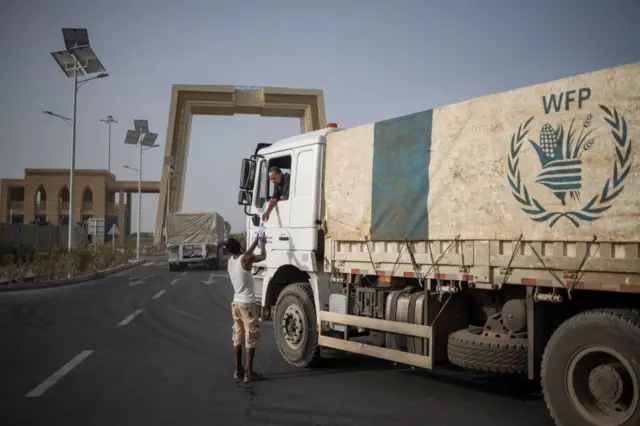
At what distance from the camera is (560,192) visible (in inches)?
203

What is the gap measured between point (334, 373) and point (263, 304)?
Answer: 5.33 feet

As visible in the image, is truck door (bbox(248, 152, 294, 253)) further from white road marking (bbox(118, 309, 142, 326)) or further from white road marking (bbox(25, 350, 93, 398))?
white road marking (bbox(118, 309, 142, 326))

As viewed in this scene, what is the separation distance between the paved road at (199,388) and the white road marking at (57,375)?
13mm

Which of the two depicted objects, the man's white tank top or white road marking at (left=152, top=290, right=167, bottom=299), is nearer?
the man's white tank top

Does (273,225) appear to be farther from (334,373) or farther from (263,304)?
(334,373)

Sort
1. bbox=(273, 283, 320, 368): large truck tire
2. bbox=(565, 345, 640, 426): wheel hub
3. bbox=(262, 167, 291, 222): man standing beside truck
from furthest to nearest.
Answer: bbox=(262, 167, 291, 222): man standing beside truck
bbox=(273, 283, 320, 368): large truck tire
bbox=(565, 345, 640, 426): wheel hub

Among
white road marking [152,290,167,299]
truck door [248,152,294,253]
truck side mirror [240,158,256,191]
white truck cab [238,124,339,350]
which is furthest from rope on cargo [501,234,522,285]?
white road marking [152,290,167,299]

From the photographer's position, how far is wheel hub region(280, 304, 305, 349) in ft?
26.5

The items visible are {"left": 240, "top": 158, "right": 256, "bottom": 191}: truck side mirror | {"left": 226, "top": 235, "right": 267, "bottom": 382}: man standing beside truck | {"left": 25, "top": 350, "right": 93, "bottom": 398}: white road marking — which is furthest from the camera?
{"left": 240, "top": 158, "right": 256, "bottom": 191}: truck side mirror

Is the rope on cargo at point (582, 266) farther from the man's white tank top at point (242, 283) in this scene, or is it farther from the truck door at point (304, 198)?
the man's white tank top at point (242, 283)

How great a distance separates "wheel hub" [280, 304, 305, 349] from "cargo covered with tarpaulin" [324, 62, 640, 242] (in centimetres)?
129

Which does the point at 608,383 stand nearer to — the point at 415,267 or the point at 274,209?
the point at 415,267

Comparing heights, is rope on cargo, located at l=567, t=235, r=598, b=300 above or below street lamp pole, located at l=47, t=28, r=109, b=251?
below

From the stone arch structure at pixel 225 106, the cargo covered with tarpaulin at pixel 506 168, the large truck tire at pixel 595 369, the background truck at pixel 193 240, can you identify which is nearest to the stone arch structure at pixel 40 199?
the stone arch structure at pixel 225 106
